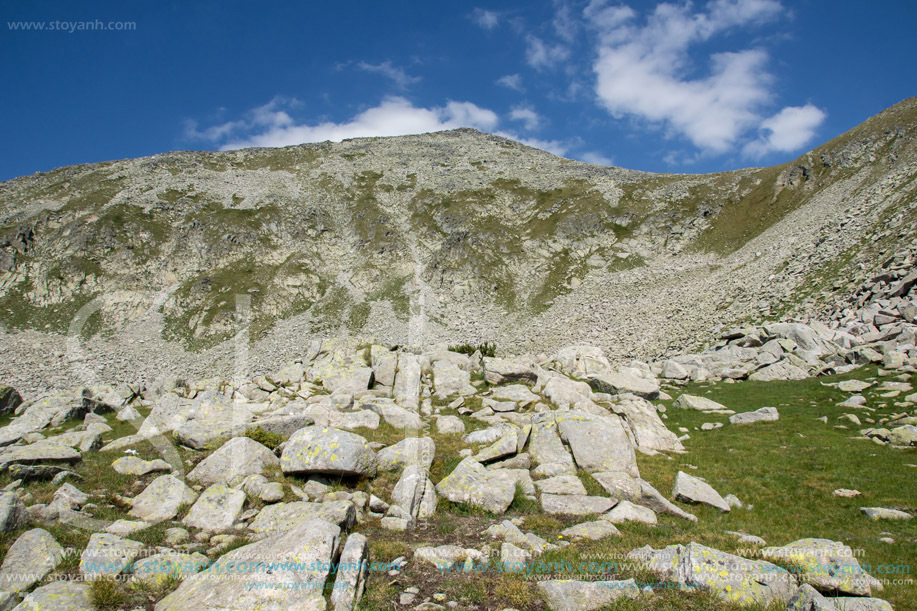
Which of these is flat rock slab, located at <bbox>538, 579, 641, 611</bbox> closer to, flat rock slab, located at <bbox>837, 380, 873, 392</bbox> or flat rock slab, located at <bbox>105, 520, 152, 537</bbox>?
flat rock slab, located at <bbox>105, 520, 152, 537</bbox>

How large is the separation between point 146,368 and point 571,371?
69.2 metres

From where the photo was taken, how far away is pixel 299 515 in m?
10.8

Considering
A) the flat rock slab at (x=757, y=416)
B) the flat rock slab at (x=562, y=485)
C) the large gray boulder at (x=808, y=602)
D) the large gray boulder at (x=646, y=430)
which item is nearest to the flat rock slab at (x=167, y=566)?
the flat rock slab at (x=562, y=485)

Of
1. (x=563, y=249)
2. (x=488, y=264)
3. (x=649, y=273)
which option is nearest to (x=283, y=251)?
(x=488, y=264)

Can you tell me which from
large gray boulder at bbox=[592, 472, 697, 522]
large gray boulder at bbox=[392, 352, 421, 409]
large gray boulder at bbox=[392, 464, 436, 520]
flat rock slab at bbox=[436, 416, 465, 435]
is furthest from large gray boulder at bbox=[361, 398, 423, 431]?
large gray boulder at bbox=[592, 472, 697, 522]

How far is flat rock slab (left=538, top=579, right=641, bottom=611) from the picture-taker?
7328 mm

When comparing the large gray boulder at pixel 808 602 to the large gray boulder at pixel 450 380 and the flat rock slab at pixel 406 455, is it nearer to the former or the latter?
the flat rock slab at pixel 406 455

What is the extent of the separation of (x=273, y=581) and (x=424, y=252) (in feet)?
310

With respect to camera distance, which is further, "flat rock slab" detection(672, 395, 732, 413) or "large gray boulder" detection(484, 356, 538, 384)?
"large gray boulder" detection(484, 356, 538, 384)

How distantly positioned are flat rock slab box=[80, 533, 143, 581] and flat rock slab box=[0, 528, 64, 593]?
50cm

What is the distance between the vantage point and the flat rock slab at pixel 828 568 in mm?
7867

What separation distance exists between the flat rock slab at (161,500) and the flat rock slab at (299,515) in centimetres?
238

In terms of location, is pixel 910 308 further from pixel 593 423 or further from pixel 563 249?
pixel 563 249

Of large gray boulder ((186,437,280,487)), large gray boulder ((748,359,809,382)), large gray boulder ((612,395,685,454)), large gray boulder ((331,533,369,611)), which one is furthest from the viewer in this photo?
large gray boulder ((748,359,809,382))
